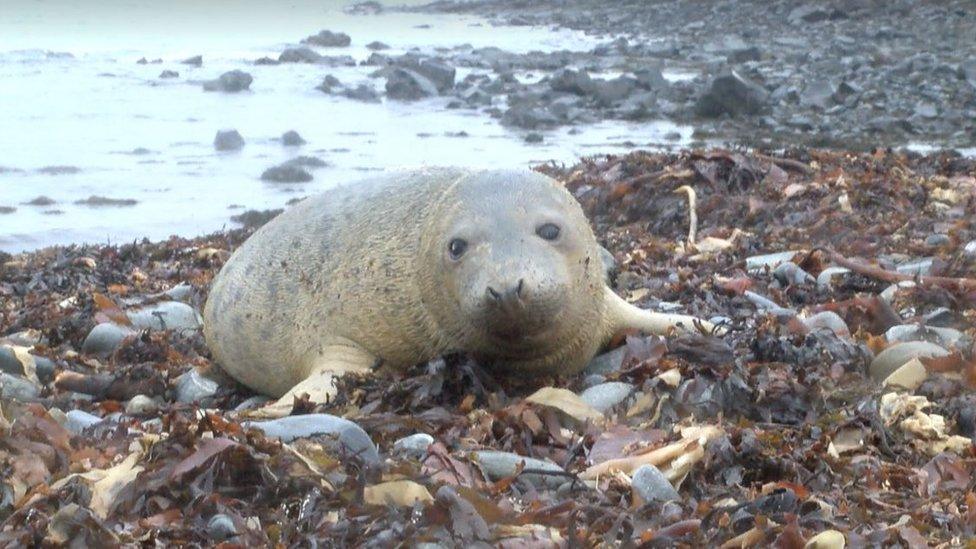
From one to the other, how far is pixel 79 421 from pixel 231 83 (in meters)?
21.2

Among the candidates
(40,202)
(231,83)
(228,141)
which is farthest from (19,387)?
(231,83)

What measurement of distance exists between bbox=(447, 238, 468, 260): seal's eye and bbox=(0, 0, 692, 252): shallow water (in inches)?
296

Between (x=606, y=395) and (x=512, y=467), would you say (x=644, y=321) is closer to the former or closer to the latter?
(x=606, y=395)

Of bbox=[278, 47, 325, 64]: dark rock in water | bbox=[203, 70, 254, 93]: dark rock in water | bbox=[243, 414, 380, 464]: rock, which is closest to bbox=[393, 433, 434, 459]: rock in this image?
bbox=[243, 414, 380, 464]: rock

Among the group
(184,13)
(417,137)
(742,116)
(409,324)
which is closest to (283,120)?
(417,137)

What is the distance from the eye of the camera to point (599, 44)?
3353 centimetres

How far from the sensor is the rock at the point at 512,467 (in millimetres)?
3574

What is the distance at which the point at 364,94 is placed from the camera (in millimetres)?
23750

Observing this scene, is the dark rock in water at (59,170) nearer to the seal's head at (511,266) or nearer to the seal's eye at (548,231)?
the seal's head at (511,266)

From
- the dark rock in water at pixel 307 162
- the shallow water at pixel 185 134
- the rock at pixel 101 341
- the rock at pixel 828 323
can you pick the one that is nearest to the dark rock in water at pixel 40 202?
the shallow water at pixel 185 134

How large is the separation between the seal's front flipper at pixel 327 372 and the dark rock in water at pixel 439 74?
19.2 m

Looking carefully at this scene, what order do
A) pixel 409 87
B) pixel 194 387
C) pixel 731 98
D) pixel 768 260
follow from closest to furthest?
1. pixel 194 387
2. pixel 768 260
3. pixel 731 98
4. pixel 409 87

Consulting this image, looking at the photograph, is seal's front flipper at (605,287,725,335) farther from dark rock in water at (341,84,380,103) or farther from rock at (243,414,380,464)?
dark rock in water at (341,84,380,103)

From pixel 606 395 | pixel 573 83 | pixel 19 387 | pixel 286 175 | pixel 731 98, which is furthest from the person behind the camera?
pixel 573 83
